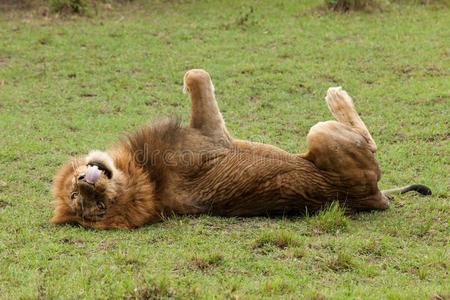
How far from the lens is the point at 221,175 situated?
5918mm

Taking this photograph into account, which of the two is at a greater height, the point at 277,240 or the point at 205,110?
the point at 205,110

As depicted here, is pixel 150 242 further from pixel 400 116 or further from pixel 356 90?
pixel 356 90

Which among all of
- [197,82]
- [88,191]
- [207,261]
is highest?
[197,82]

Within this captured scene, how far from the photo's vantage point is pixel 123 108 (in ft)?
31.5

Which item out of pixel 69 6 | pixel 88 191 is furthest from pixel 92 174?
pixel 69 6

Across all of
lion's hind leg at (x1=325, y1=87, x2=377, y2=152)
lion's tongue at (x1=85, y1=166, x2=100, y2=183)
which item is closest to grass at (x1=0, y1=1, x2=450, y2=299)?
lion's tongue at (x1=85, y1=166, x2=100, y2=183)

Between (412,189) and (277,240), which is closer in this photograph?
(277,240)

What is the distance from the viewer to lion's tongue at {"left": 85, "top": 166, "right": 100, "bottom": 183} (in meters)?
5.28

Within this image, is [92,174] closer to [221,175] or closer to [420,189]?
[221,175]

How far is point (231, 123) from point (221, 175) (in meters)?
3.20

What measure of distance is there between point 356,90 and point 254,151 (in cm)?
440

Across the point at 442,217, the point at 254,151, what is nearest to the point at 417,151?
the point at 442,217

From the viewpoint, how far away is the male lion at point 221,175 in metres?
5.63

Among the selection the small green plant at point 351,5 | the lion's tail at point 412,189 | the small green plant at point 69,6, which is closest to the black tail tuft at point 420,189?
the lion's tail at point 412,189
